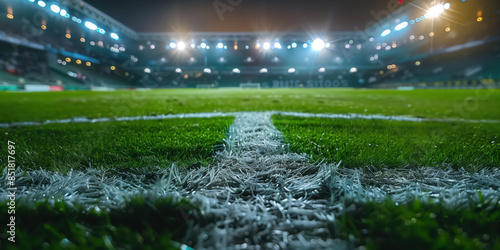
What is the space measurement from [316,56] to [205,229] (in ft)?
156

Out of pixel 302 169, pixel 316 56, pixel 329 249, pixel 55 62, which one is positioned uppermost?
pixel 316 56

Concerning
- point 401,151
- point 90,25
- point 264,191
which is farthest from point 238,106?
point 90,25

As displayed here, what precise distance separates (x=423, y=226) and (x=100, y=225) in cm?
103

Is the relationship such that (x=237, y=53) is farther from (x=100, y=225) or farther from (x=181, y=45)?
(x=100, y=225)

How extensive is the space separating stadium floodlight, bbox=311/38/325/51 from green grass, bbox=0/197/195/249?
148ft

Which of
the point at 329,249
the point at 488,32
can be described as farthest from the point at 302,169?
the point at 488,32

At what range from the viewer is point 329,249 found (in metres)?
0.61

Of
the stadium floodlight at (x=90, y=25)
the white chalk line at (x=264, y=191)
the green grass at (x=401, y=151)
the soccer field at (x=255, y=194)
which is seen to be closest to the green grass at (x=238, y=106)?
the green grass at (x=401, y=151)

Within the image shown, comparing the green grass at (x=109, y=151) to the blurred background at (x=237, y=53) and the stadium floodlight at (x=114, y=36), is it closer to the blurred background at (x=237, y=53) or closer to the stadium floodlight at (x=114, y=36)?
the blurred background at (x=237, y=53)

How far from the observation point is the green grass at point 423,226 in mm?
543

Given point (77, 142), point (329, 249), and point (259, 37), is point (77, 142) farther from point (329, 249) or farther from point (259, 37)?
point (259, 37)

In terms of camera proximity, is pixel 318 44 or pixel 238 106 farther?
pixel 318 44

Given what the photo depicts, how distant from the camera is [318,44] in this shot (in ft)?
136

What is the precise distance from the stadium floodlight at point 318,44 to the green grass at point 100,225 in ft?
148
